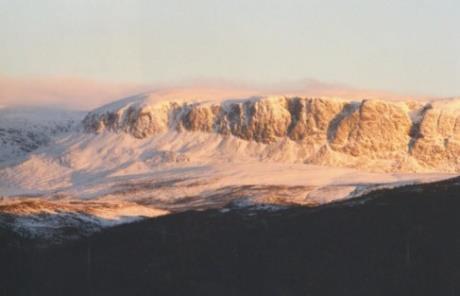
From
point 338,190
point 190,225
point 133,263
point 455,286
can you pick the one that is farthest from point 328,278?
point 338,190

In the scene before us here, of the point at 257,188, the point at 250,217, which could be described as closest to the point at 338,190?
the point at 257,188

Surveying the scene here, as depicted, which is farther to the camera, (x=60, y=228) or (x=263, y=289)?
(x=60, y=228)

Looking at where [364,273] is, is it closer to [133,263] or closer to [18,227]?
[133,263]

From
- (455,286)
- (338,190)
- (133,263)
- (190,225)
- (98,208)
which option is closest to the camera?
(455,286)

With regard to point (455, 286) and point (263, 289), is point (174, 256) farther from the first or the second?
point (455, 286)

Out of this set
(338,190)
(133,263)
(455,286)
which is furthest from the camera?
(338,190)

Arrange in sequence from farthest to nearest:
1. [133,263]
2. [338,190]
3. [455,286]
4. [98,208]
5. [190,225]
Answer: [338,190] < [98,208] < [190,225] < [133,263] < [455,286]
